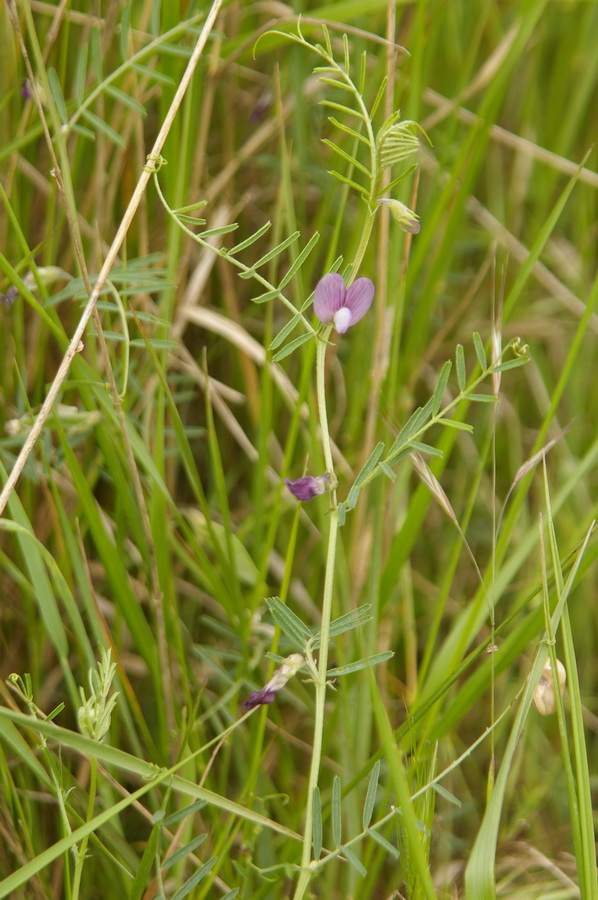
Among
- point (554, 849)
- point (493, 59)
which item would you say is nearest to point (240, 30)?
point (493, 59)

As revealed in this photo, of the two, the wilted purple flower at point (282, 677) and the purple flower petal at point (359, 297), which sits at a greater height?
the purple flower petal at point (359, 297)

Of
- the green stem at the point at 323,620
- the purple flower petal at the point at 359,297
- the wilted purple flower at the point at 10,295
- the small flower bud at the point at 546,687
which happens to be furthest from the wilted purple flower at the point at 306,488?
the wilted purple flower at the point at 10,295

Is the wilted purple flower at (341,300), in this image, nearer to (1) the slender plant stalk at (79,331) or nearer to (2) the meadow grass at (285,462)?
(2) the meadow grass at (285,462)

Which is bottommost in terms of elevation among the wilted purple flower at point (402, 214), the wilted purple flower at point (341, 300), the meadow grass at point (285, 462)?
the meadow grass at point (285, 462)

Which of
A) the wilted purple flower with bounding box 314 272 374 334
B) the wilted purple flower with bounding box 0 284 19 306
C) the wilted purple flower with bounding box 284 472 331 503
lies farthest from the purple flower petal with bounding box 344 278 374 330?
the wilted purple flower with bounding box 0 284 19 306

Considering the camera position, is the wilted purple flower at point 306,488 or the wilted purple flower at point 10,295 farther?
the wilted purple flower at point 10,295

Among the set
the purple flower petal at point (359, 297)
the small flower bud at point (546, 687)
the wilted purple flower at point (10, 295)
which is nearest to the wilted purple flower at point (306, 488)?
the purple flower petal at point (359, 297)

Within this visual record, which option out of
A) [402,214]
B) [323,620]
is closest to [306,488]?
[323,620]
